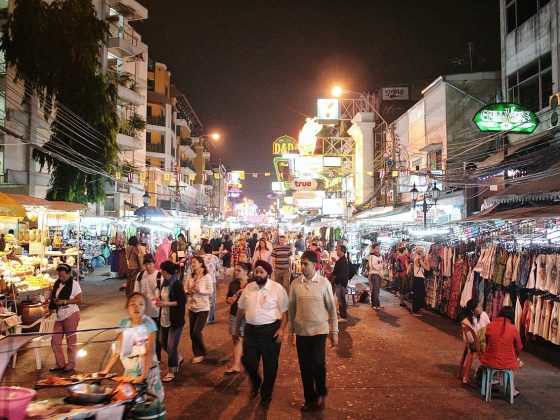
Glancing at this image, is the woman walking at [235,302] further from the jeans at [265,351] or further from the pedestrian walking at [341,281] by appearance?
the pedestrian walking at [341,281]

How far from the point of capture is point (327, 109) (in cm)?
3006

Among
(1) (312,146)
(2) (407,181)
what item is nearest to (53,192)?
(2) (407,181)

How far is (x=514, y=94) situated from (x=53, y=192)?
55.5 feet

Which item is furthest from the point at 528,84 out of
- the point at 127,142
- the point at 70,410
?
the point at 127,142

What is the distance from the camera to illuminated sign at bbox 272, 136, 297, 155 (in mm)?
41188

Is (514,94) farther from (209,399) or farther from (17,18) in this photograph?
(17,18)

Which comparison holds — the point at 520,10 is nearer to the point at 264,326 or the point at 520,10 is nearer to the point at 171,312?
the point at 264,326

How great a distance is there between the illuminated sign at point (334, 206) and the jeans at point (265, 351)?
2279 cm

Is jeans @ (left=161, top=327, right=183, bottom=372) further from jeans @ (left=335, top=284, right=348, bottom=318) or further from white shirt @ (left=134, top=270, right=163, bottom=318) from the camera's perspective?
jeans @ (left=335, top=284, right=348, bottom=318)

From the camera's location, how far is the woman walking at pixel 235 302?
731cm

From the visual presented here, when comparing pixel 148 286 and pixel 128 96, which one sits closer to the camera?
pixel 148 286

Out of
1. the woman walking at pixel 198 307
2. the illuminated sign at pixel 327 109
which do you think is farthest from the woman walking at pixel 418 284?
the illuminated sign at pixel 327 109

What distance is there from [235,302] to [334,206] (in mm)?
21537

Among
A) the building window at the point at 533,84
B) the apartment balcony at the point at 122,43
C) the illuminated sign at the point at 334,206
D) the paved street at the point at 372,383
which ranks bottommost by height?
the paved street at the point at 372,383
